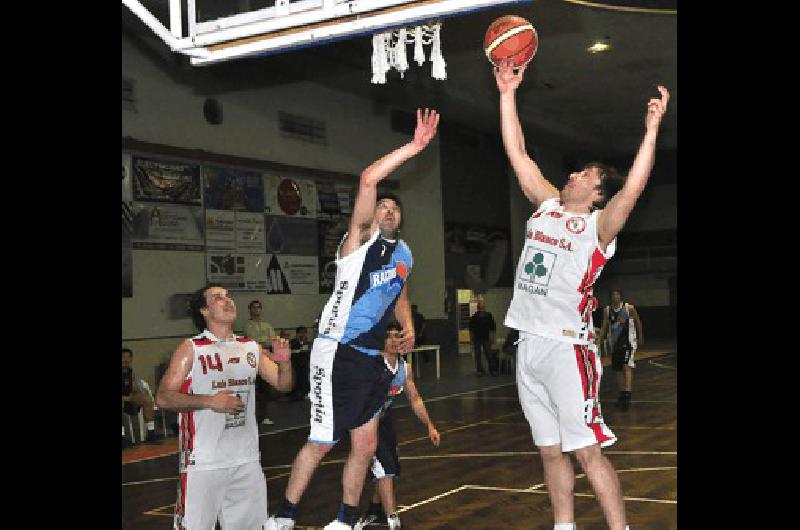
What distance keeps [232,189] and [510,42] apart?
32.4 ft

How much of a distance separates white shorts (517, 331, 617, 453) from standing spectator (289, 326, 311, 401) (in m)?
9.06

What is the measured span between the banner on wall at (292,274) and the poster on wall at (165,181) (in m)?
2.03

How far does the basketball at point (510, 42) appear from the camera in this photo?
5.48m

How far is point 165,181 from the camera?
13.4m

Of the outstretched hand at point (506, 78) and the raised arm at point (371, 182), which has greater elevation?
the outstretched hand at point (506, 78)

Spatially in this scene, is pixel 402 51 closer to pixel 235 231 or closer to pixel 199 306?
pixel 199 306

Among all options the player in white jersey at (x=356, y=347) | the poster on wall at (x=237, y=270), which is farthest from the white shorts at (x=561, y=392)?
the poster on wall at (x=237, y=270)

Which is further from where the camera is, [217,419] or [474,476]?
[474,476]

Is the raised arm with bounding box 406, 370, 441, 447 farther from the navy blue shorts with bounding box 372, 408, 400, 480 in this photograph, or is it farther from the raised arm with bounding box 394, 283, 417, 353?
the raised arm with bounding box 394, 283, 417, 353

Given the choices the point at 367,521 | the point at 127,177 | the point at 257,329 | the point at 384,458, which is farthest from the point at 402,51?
the point at 257,329

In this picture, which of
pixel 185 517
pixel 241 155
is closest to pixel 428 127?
pixel 185 517

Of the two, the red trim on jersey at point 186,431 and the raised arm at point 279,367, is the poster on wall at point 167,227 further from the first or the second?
the red trim on jersey at point 186,431

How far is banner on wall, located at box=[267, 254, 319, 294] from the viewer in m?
15.6

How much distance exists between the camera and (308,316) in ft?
53.2
